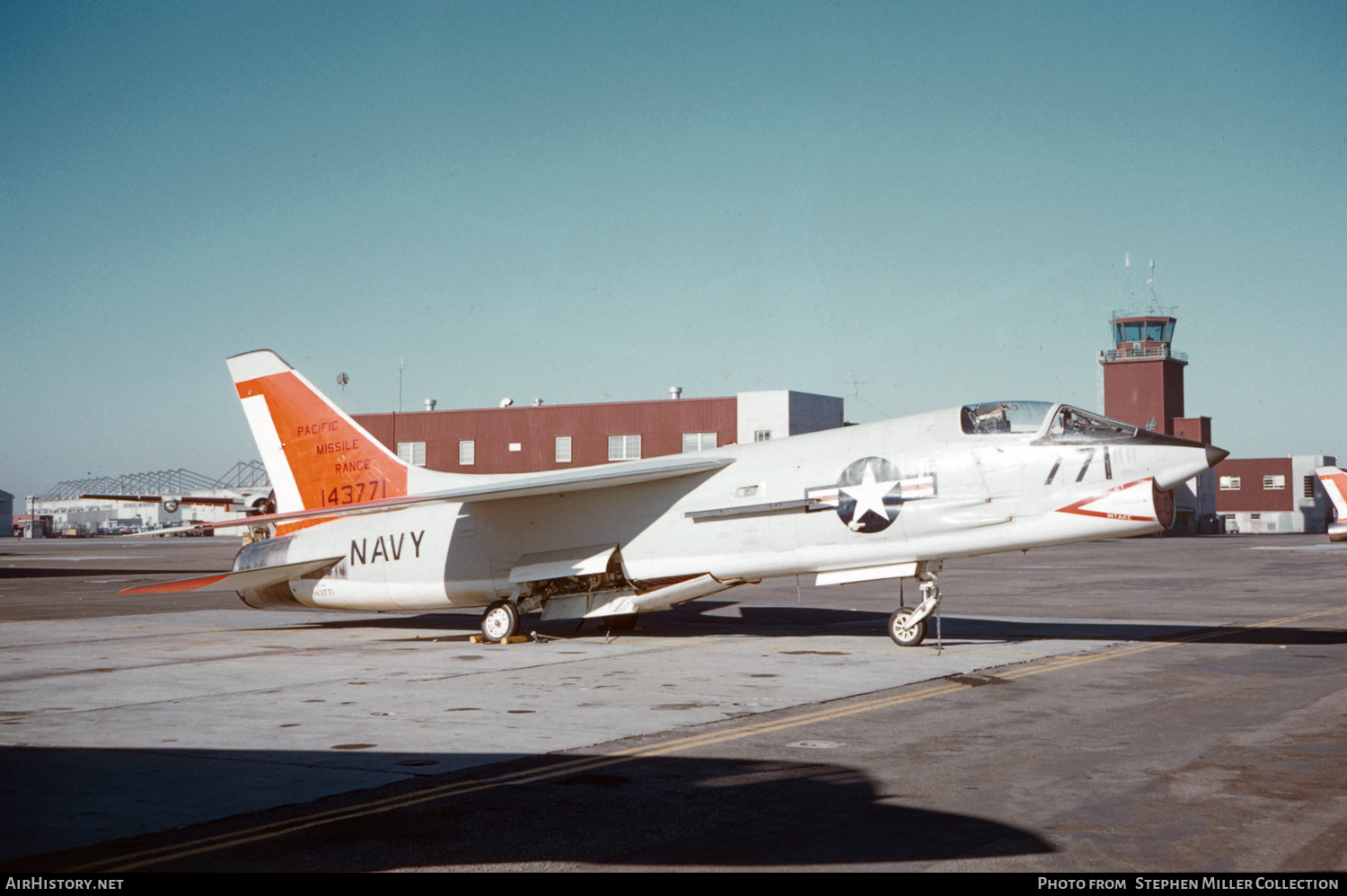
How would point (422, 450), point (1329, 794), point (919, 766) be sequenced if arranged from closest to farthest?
point (1329, 794) < point (919, 766) < point (422, 450)

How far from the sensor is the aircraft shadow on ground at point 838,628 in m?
18.1

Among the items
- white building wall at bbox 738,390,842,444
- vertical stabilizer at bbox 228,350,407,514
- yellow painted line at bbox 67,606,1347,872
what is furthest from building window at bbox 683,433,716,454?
yellow painted line at bbox 67,606,1347,872

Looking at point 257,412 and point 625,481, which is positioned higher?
point 257,412

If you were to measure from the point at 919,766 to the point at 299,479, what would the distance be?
1624cm

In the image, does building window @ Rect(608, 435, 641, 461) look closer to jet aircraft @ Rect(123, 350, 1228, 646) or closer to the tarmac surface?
jet aircraft @ Rect(123, 350, 1228, 646)

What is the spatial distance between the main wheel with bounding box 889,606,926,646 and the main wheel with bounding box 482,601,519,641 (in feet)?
21.1

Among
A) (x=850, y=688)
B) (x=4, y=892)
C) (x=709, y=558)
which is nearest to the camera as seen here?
(x=4, y=892)

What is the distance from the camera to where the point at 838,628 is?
20531 mm

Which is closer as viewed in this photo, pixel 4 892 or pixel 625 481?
pixel 4 892

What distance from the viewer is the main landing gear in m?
16.6

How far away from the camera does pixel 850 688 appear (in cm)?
1273

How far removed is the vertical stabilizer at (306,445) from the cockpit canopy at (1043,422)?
11.0m

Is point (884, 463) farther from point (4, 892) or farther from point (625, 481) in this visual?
point (4, 892)

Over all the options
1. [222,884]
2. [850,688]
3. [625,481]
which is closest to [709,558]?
[625,481]
